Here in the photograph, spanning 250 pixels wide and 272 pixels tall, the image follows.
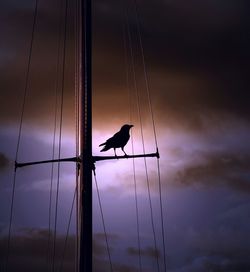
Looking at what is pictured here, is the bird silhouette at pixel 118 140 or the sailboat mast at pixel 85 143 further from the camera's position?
the bird silhouette at pixel 118 140

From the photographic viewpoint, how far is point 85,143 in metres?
17.1

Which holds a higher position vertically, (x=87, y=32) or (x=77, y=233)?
(x=87, y=32)

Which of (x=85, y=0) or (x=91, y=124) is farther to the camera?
(x=85, y=0)

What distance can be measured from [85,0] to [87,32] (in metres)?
1.03

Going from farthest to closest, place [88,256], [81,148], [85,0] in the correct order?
[85,0], [81,148], [88,256]

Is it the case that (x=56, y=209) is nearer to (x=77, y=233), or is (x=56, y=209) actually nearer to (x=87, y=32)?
(x=77, y=233)

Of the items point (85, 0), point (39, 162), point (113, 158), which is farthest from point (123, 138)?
point (85, 0)

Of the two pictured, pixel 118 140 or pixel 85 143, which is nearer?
pixel 85 143

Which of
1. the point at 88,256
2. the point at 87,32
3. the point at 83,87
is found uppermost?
the point at 87,32

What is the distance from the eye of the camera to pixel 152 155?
1795 centimetres

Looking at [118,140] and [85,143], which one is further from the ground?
[118,140]

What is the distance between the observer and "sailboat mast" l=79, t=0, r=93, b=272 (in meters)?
16.2

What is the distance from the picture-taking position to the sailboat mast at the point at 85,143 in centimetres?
1619

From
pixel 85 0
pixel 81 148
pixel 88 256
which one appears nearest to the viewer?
pixel 88 256
